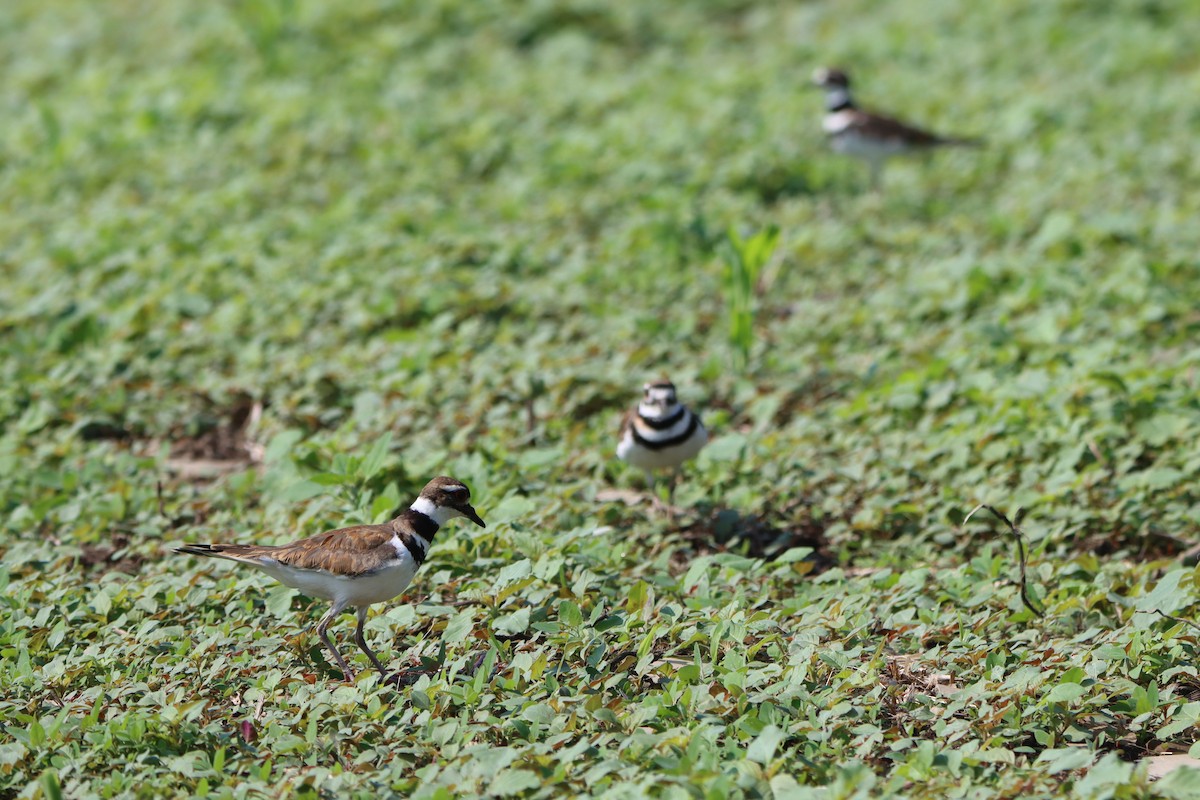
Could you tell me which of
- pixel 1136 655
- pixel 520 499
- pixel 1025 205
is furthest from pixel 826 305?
pixel 1136 655

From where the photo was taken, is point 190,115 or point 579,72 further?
point 579,72

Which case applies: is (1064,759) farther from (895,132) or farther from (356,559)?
(895,132)

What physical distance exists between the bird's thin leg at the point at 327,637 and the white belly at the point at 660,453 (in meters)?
1.89

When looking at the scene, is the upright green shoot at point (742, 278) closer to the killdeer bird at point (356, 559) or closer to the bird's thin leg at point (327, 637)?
the killdeer bird at point (356, 559)

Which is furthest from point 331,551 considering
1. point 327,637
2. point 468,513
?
point 468,513

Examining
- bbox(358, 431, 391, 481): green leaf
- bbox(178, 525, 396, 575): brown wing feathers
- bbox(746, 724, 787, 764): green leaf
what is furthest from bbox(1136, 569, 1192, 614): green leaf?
bbox(358, 431, 391, 481): green leaf

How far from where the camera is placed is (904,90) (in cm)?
1326

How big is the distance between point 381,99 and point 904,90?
16.3ft

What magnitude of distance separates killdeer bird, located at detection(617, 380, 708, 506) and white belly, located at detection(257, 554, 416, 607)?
1661 millimetres

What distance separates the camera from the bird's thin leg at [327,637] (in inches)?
200

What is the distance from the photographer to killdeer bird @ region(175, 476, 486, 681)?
510cm

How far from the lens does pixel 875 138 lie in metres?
10.9

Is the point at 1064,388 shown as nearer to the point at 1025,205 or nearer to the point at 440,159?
the point at 1025,205

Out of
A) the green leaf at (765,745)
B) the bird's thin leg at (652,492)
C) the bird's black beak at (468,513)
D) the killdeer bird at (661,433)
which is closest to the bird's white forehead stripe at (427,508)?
the bird's black beak at (468,513)
